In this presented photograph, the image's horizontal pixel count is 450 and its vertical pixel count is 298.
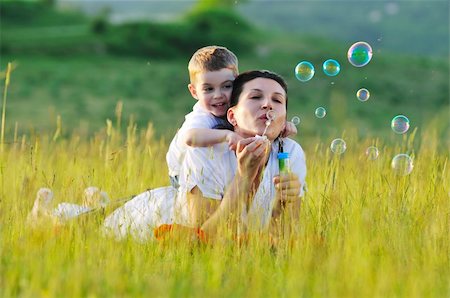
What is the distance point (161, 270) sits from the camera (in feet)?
14.8

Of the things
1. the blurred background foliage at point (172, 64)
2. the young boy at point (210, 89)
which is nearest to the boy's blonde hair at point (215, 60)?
the young boy at point (210, 89)

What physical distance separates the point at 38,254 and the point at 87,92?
17.2 m

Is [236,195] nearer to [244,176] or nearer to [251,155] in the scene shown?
[244,176]

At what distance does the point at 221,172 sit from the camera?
5133mm

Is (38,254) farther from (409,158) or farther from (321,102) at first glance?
(321,102)

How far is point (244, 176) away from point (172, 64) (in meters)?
23.1

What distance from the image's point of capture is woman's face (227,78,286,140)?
4.93 metres

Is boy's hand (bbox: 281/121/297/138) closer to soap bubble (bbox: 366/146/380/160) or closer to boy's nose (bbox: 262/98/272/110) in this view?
boy's nose (bbox: 262/98/272/110)

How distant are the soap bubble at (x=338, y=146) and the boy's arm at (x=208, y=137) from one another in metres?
0.86

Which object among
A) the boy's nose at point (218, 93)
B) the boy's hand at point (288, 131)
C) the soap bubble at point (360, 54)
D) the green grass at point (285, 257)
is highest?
the soap bubble at point (360, 54)

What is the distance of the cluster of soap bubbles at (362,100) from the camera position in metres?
5.50

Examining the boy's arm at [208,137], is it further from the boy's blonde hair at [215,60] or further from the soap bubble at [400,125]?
the soap bubble at [400,125]

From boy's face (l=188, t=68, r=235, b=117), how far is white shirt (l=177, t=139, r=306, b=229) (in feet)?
1.34

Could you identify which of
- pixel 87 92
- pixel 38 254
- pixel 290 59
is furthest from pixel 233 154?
pixel 290 59
